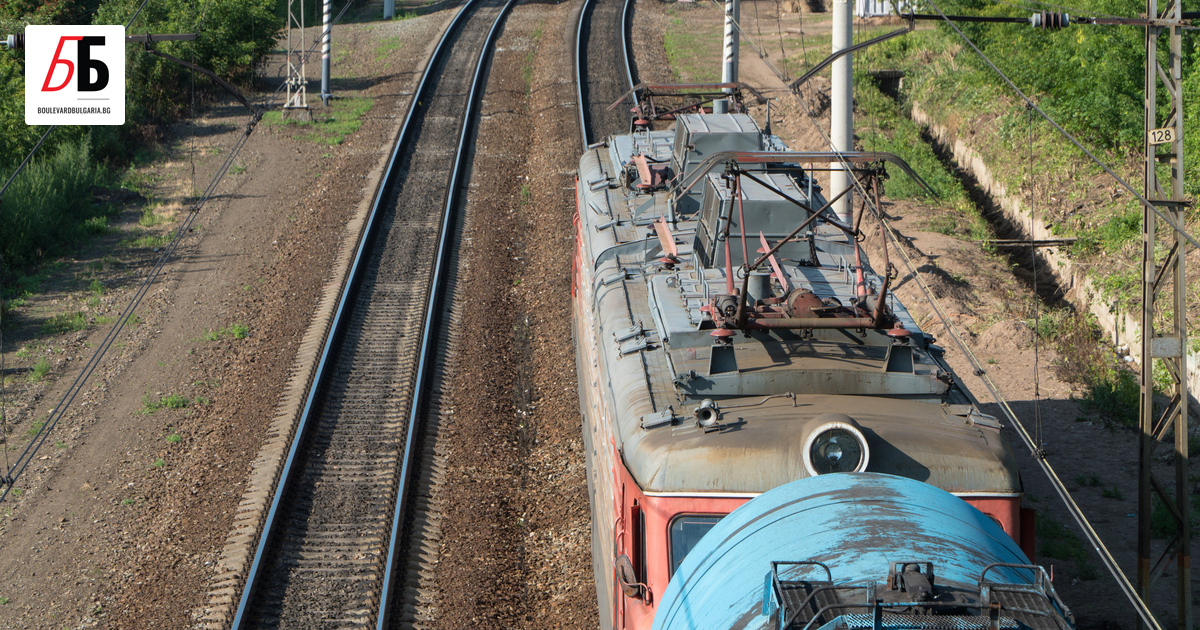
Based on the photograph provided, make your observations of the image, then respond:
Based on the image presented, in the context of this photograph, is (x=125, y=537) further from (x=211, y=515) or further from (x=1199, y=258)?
(x=1199, y=258)

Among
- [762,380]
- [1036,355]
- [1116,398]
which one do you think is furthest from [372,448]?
[1116,398]

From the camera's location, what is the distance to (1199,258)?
65.5 ft

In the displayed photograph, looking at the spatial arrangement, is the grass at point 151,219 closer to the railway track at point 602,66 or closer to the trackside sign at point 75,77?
the trackside sign at point 75,77

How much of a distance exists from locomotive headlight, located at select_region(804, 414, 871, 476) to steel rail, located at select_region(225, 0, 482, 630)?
23.7 ft

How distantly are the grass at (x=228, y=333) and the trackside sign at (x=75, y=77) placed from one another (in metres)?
9.45

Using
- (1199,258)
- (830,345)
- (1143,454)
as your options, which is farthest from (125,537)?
(1199,258)

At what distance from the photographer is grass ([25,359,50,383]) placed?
18.0m

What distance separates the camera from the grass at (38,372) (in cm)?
1803

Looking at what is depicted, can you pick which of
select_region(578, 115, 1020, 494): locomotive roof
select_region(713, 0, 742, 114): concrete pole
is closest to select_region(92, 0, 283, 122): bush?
select_region(713, 0, 742, 114): concrete pole

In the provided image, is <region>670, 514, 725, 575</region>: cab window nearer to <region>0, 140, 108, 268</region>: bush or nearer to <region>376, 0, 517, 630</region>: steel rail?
<region>376, 0, 517, 630</region>: steel rail

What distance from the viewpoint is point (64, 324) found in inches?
792

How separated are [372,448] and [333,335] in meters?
3.76

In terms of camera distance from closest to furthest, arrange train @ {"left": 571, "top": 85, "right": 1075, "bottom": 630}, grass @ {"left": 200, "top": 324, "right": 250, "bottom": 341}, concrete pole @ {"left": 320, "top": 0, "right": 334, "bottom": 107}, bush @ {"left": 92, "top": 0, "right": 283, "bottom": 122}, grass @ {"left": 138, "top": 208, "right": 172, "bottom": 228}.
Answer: train @ {"left": 571, "top": 85, "right": 1075, "bottom": 630}, grass @ {"left": 200, "top": 324, "right": 250, "bottom": 341}, grass @ {"left": 138, "top": 208, "right": 172, "bottom": 228}, bush @ {"left": 92, "top": 0, "right": 283, "bottom": 122}, concrete pole @ {"left": 320, "top": 0, "right": 334, "bottom": 107}

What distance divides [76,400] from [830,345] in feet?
44.6
